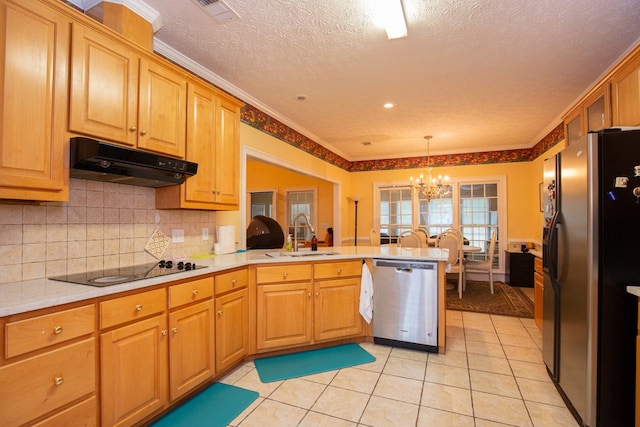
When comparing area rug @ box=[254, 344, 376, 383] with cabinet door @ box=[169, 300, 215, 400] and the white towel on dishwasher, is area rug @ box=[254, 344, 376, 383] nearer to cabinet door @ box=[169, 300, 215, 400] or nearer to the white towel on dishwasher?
the white towel on dishwasher

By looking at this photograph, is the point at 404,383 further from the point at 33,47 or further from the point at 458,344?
the point at 33,47

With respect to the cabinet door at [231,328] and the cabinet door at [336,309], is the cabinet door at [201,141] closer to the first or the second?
the cabinet door at [231,328]

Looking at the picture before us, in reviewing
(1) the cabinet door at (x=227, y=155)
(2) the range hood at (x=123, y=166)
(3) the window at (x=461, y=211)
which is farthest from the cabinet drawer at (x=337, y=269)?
(3) the window at (x=461, y=211)

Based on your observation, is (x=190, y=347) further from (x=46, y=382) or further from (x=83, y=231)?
(x=83, y=231)

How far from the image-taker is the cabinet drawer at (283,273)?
105 inches

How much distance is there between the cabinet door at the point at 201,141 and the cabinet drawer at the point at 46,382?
Answer: 1236 mm

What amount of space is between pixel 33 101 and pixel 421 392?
283 cm

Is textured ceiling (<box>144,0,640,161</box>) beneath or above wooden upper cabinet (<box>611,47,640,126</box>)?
above

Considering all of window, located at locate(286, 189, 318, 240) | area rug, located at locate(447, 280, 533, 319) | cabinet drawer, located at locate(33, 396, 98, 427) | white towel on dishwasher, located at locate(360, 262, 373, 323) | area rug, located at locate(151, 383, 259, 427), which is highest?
window, located at locate(286, 189, 318, 240)

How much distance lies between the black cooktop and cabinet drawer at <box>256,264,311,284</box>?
557mm

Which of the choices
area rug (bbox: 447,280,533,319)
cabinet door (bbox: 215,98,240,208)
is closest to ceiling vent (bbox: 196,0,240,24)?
cabinet door (bbox: 215,98,240,208)

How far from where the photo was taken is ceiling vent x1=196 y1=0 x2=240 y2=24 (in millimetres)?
2010

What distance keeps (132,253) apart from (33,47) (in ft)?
4.35

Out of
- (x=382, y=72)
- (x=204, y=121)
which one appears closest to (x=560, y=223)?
(x=382, y=72)
